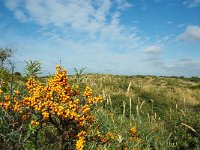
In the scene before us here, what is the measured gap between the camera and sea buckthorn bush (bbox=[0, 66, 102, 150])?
4.52 m

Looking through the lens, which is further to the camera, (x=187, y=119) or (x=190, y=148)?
(x=187, y=119)

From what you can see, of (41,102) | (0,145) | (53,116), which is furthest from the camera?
(53,116)

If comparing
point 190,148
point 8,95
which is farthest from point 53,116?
point 190,148

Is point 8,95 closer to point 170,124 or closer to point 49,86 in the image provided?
point 49,86

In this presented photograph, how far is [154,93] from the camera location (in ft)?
78.8

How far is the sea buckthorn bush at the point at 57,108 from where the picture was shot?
4520mm

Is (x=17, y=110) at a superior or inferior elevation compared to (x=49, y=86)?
inferior

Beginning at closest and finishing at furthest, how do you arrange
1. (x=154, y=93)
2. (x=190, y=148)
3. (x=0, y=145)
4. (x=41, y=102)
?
1. (x=0, y=145)
2. (x=41, y=102)
3. (x=190, y=148)
4. (x=154, y=93)

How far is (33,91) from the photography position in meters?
4.92

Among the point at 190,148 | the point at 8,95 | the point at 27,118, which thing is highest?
the point at 8,95

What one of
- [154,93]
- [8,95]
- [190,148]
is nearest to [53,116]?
[8,95]

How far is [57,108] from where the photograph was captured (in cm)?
457

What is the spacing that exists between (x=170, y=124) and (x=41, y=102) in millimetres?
7648

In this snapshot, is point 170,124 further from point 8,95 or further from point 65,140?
point 8,95
